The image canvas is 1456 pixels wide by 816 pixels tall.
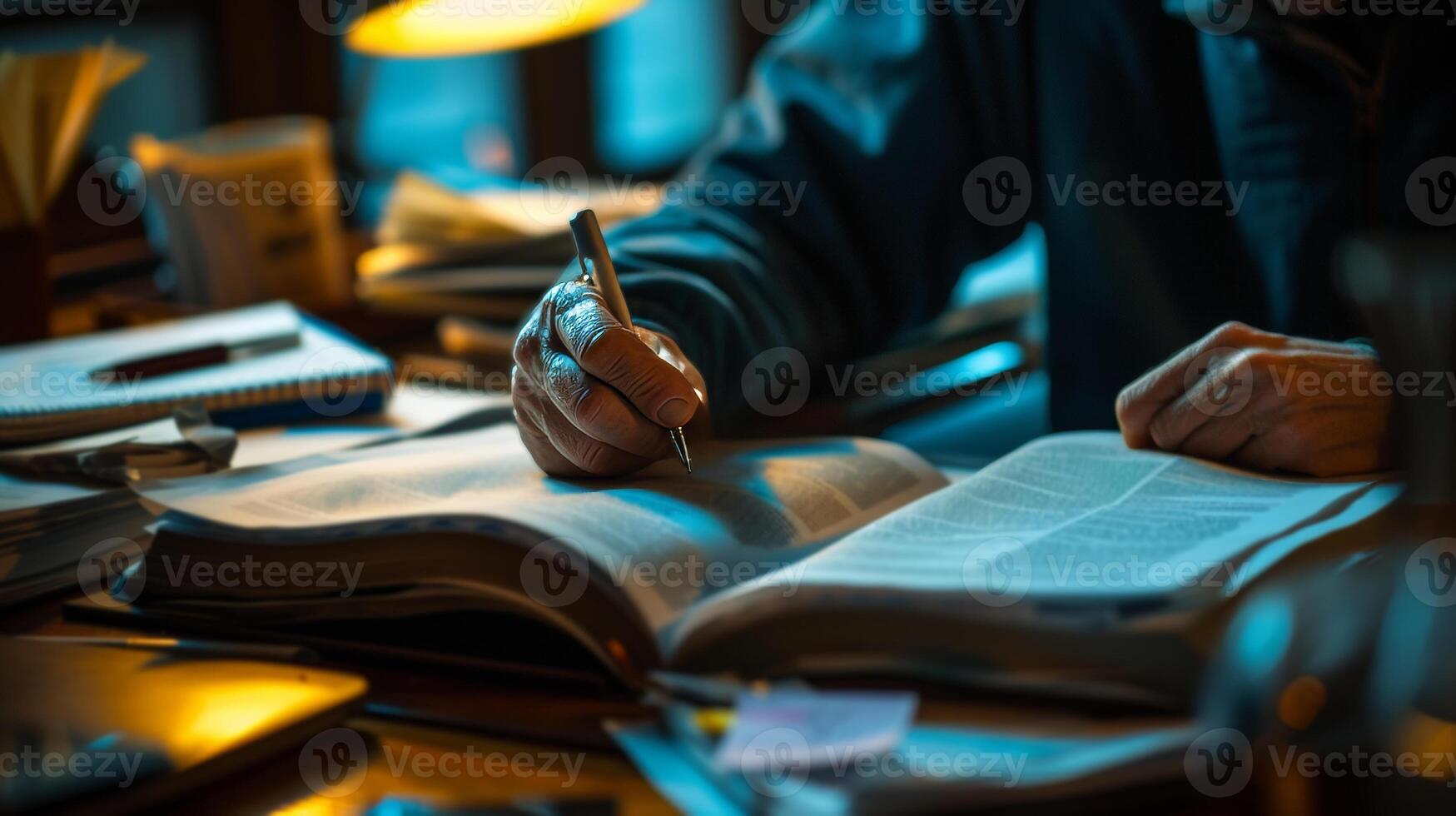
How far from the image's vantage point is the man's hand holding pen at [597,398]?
0.66 metres

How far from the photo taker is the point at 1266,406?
61cm

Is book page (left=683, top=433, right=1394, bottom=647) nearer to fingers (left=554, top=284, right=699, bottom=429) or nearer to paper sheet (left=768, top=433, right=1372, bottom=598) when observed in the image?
paper sheet (left=768, top=433, right=1372, bottom=598)

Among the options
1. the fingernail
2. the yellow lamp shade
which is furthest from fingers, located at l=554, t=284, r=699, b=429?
the yellow lamp shade

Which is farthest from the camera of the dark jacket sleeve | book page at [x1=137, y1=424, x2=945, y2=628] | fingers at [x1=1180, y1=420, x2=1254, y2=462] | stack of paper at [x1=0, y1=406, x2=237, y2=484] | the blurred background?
the blurred background

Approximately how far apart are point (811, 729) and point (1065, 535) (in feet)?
0.52

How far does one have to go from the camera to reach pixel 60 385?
87 cm

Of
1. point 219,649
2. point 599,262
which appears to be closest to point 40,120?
point 599,262

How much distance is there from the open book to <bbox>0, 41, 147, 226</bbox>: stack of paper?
1.99 ft

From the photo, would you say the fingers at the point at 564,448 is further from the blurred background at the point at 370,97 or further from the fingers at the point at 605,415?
the blurred background at the point at 370,97

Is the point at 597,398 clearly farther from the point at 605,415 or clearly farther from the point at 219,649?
the point at 219,649

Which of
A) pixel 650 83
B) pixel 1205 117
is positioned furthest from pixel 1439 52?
pixel 650 83

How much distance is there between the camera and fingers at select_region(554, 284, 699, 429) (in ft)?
2.15

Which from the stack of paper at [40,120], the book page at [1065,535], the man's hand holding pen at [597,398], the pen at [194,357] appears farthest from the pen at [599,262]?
the stack of paper at [40,120]

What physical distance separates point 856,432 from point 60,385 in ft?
1.96
